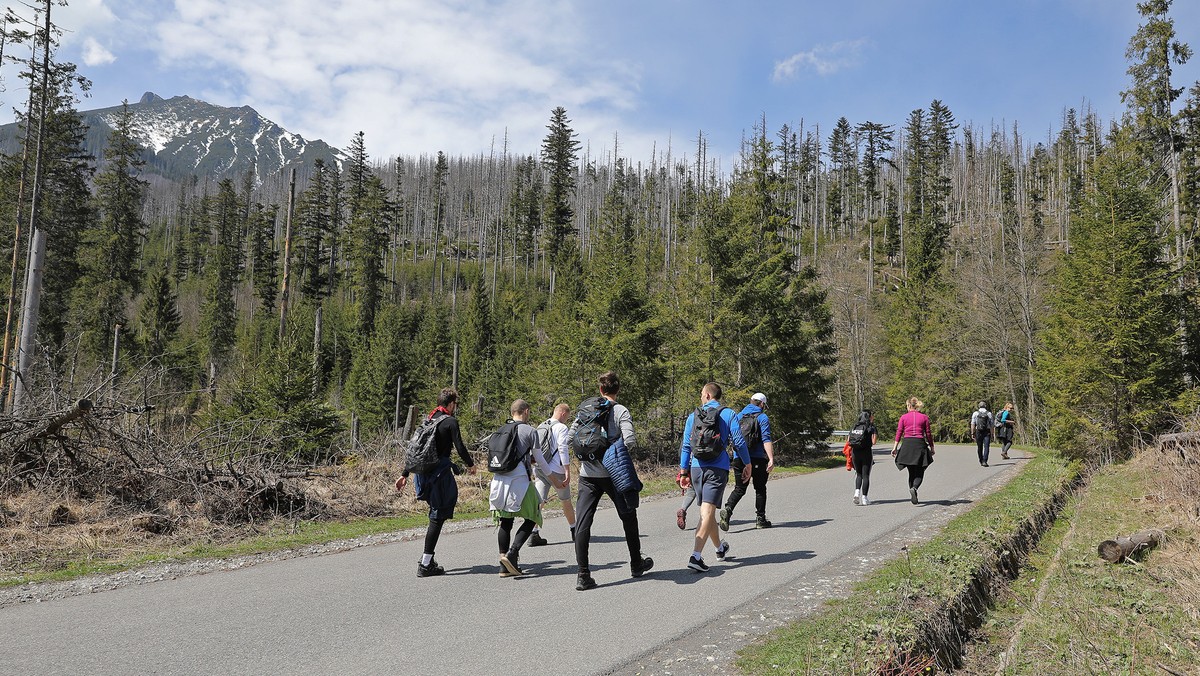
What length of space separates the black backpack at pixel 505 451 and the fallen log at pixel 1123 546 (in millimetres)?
7691

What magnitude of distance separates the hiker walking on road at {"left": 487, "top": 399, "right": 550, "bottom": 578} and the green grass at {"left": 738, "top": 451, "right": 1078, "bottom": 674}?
117 inches

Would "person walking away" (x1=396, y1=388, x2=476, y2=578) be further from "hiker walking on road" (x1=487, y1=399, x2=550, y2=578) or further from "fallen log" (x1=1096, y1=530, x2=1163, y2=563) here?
"fallen log" (x1=1096, y1=530, x2=1163, y2=563)

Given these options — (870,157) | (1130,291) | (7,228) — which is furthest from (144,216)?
(1130,291)

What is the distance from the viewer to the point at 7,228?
3703 cm

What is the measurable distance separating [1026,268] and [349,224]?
222 ft

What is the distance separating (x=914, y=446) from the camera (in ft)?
40.1

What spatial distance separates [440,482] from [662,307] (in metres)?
16.7

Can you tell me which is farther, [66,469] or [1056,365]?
[1056,365]

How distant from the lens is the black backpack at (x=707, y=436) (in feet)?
23.8

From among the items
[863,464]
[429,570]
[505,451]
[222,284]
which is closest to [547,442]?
[505,451]

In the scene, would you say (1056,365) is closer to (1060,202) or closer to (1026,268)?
(1026,268)

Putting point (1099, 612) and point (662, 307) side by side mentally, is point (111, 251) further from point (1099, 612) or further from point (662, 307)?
point (1099, 612)

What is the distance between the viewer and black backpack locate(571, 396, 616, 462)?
21.1 ft

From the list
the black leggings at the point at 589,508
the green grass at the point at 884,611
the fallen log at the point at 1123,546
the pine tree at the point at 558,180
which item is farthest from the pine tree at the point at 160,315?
the fallen log at the point at 1123,546
